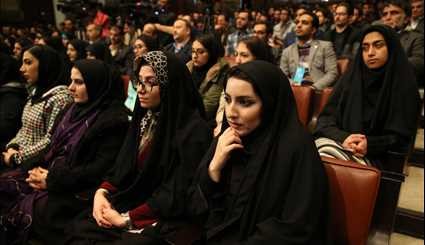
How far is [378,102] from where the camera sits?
181cm

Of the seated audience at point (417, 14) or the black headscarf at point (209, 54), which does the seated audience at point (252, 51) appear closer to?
the black headscarf at point (209, 54)

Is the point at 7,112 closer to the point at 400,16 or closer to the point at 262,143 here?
the point at 262,143

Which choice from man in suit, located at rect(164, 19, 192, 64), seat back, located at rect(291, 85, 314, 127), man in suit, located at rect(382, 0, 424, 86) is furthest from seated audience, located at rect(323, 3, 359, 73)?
seat back, located at rect(291, 85, 314, 127)

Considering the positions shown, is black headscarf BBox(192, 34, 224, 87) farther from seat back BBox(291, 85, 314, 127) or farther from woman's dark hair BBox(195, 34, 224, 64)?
seat back BBox(291, 85, 314, 127)

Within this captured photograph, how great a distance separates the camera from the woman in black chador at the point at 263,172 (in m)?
1.01

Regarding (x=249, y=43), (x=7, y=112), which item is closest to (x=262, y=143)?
(x=249, y=43)

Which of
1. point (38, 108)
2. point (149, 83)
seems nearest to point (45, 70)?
point (38, 108)

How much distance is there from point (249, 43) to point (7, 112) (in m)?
1.72

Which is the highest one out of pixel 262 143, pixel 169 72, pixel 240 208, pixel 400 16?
pixel 400 16

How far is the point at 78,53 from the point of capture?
144 inches

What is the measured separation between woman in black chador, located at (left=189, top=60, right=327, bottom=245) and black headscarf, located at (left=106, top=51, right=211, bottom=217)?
0.20 metres

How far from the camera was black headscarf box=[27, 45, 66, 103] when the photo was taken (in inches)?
86.1

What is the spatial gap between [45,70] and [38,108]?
11.4 inches

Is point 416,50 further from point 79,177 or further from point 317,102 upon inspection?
point 79,177
